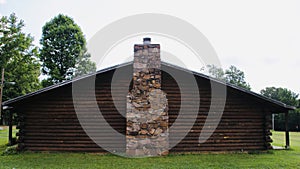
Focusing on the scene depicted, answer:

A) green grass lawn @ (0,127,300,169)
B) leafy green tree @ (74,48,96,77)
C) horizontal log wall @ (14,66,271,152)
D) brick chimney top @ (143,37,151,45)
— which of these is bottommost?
green grass lawn @ (0,127,300,169)

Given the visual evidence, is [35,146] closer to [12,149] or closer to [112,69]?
[12,149]

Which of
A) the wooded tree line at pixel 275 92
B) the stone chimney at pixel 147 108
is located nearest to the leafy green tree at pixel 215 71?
the wooded tree line at pixel 275 92

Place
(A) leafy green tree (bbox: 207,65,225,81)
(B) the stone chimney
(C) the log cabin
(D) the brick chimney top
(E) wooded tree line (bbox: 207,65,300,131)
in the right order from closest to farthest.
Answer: (B) the stone chimney, (C) the log cabin, (D) the brick chimney top, (E) wooded tree line (bbox: 207,65,300,131), (A) leafy green tree (bbox: 207,65,225,81)

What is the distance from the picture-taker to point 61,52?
26.0m

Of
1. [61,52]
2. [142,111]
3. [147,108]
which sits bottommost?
[142,111]

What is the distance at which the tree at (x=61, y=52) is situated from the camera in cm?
2548

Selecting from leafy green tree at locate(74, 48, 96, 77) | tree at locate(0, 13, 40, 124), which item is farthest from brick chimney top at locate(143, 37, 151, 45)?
tree at locate(0, 13, 40, 124)

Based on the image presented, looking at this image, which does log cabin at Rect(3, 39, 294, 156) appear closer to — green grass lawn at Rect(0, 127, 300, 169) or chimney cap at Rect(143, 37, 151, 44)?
chimney cap at Rect(143, 37, 151, 44)

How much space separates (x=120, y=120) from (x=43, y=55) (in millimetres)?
18110

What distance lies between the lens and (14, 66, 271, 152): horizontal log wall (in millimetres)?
10180

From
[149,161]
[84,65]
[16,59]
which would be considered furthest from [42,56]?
[149,161]

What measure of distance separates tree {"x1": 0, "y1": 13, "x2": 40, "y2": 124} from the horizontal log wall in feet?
55.9

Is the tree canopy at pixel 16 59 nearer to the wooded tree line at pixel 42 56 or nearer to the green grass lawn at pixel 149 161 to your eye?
the wooded tree line at pixel 42 56

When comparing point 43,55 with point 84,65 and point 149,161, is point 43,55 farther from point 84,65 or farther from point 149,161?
point 149,161
